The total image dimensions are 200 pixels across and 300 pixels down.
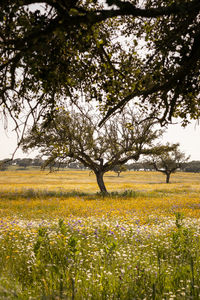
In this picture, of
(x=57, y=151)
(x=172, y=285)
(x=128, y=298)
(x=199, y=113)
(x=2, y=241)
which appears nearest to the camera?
(x=128, y=298)

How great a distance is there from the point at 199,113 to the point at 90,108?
404cm

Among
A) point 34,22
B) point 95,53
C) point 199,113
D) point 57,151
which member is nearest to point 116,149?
point 57,151

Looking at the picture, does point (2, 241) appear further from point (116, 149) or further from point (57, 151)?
point (116, 149)

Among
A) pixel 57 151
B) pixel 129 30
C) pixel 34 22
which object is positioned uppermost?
pixel 129 30

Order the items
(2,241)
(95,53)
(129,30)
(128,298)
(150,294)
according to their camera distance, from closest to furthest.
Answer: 1. (128,298)
2. (150,294)
3. (95,53)
4. (2,241)
5. (129,30)

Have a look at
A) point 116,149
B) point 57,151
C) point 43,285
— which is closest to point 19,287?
point 43,285

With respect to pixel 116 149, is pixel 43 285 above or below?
below

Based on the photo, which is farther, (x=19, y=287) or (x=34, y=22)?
(x=34, y=22)

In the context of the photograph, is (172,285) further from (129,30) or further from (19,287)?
(129,30)

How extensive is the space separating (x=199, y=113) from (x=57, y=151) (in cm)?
1747

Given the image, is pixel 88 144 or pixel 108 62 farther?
pixel 88 144

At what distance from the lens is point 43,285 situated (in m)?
3.82

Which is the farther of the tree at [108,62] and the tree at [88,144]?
the tree at [88,144]

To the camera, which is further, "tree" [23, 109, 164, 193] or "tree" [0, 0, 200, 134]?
"tree" [23, 109, 164, 193]
